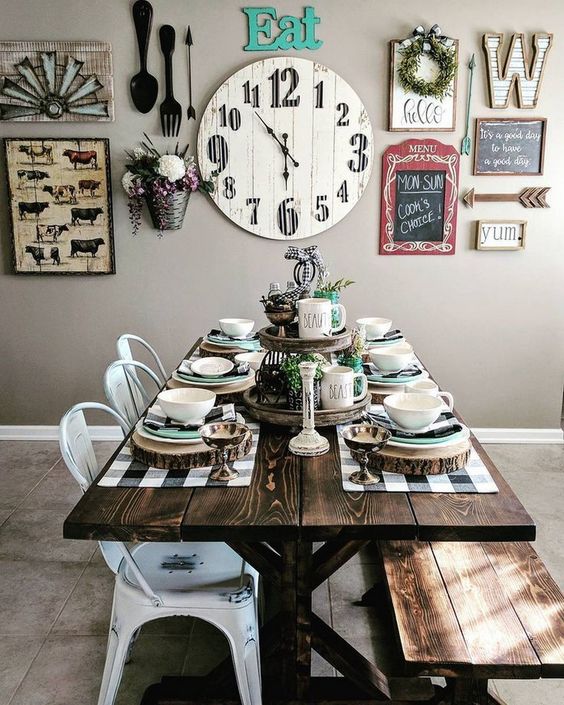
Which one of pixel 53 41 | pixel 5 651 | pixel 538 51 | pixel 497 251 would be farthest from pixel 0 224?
pixel 538 51

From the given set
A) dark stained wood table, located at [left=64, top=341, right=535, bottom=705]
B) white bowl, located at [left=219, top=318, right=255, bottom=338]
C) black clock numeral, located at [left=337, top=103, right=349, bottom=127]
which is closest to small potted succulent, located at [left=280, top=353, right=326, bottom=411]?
dark stained wood table, located at [left=64, top=341, right=535, bottom=705]

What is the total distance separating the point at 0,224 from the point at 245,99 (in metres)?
1.50

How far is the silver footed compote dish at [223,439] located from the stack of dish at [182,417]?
89 millimetres

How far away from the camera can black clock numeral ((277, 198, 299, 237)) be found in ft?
12.9

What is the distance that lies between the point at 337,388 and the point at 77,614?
1.27 meters

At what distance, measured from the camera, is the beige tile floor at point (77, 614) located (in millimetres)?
2213

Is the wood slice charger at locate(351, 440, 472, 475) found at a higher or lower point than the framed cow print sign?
lower

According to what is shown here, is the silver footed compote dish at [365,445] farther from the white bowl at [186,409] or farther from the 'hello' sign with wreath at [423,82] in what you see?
the 'hello' sign with wreath at [423,82]

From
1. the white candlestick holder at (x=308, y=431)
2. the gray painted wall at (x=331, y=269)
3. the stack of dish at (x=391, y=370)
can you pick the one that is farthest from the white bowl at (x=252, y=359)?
the gray painted wall at (x=331, y=269)

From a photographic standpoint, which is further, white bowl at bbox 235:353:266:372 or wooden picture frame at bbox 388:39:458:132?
wooden picture frame at bbox 388:39:458:132

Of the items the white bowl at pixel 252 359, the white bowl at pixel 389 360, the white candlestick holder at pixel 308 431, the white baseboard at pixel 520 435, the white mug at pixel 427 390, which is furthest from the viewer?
the white baseboard at pixel 520 435

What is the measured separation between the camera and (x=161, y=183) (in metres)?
3.72

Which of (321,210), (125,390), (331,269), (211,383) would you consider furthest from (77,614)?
(321,210)

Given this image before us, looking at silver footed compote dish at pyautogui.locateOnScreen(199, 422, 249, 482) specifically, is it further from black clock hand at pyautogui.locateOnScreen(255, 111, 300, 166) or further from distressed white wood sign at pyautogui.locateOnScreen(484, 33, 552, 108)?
distressed white wood sign at pyautogui.locateOnScreen(484, 33, 552, 108)
